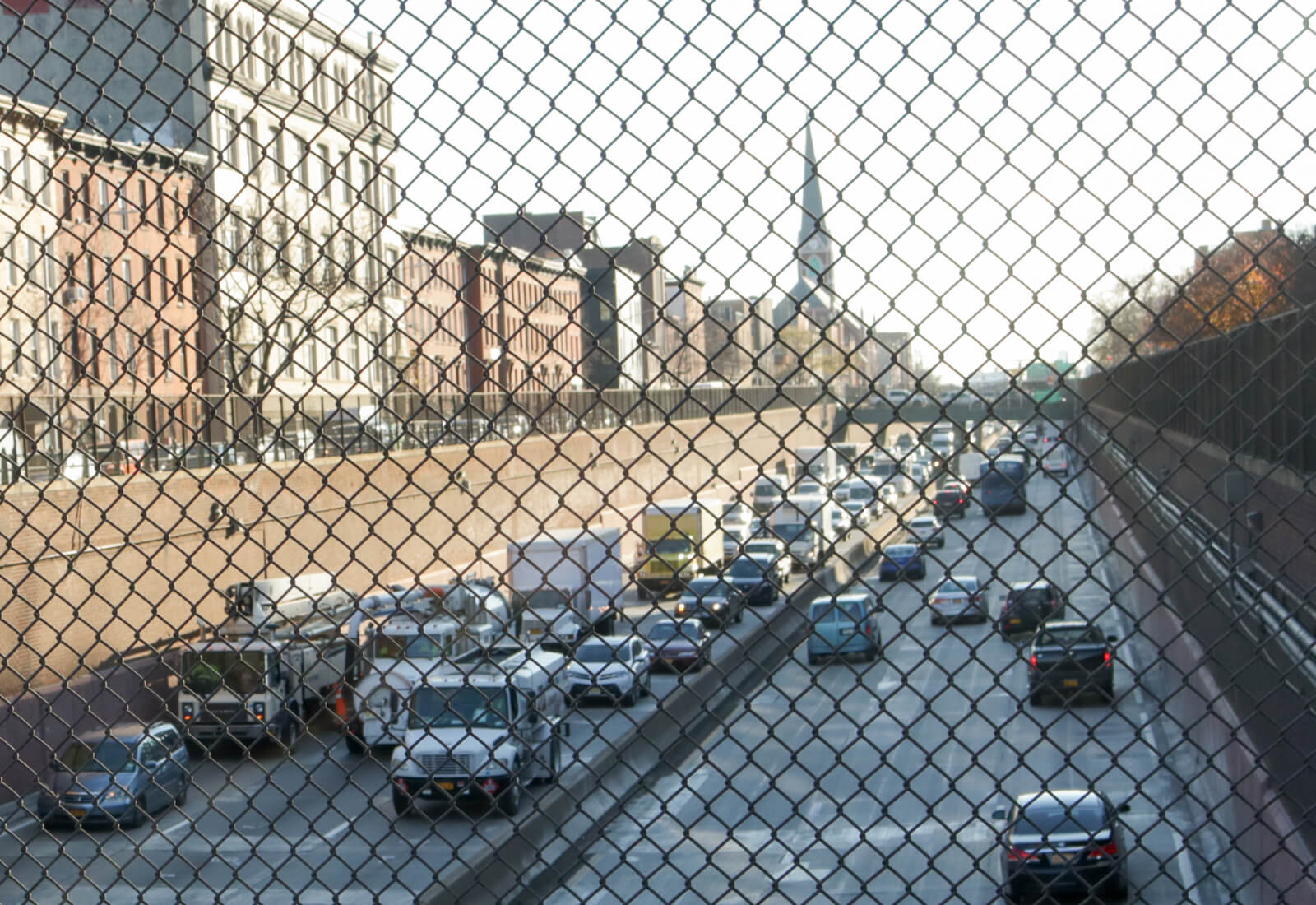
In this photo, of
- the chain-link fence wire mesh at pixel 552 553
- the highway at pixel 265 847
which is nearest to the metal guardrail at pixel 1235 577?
the chain-link fence wire mesh at pixel 552 553

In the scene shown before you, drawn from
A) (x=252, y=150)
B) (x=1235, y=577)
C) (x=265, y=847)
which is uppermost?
(x=252, y=150)

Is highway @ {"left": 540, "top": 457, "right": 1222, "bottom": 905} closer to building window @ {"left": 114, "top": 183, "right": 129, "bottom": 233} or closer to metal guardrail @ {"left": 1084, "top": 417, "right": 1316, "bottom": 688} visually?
metal guardrail @ {"left": 1084, "top": 417, "right": 1316, "bottom": 688}

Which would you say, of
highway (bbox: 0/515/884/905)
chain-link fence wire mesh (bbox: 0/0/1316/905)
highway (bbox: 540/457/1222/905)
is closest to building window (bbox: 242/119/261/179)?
chain-link fence wire mesh (bbox: 0/0/1316/905)

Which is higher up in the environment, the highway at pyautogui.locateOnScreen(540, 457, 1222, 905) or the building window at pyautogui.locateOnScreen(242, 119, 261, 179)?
the building window at pyautogui.locateOnScreen(242, 119, 261, 179)

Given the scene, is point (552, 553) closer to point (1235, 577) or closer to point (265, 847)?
point (265, 847)

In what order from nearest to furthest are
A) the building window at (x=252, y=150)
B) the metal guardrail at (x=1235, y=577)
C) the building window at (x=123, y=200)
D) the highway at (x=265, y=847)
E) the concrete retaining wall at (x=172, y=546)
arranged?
the metal guardrail at (x=1235, y=577)
the building window at (x=252, y=150)
the building window at (x=123, y=200)
the concrete retaining wall at (x=172, y=546)
the highway at (x=265, y=847)

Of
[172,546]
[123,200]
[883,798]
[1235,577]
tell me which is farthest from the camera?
[883,798]

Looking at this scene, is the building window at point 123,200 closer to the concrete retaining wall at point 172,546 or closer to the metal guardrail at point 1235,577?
the concrete retaining wall at point 172,546

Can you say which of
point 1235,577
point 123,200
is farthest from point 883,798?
point 1235,577

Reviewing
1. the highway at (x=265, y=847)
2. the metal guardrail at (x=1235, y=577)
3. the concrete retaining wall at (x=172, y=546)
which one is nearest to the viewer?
the metal guardrail at (x=1235, y=577)

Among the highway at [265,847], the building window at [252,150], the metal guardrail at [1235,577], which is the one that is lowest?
the highway at [265,847]

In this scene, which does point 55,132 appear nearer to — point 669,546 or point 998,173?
point 998,173

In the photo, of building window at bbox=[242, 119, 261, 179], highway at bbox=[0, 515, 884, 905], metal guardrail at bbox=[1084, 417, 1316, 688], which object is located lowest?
highway at bbox=[0, 515, 884, 905]

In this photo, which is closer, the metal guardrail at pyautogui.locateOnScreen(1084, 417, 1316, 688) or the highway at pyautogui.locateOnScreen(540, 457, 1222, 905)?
the metal guardrail at pyautogui.locateOnScreen(1084, 417, 1316, 688)
